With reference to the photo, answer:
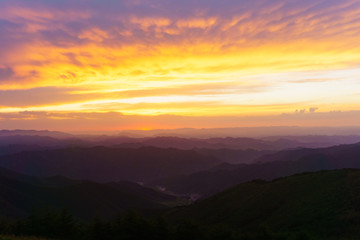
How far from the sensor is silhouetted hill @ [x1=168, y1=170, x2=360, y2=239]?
1086 inches

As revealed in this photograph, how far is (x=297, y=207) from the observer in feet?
123

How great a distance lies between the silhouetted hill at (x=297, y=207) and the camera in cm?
2758

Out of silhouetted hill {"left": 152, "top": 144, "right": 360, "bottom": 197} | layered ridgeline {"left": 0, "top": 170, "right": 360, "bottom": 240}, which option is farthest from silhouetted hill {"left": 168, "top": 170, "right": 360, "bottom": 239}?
silhouetted hill {"left": 152, "top": 144, "right": 360, "bottom": 197}

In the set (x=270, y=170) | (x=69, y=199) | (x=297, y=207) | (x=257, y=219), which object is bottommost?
(x=69, y=199)

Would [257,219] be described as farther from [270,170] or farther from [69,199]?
[270,170]

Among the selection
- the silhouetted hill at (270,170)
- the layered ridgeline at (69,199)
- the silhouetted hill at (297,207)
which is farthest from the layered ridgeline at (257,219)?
the silhouetted hill at (270,170)

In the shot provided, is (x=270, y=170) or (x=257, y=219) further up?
(x=257, y=219)

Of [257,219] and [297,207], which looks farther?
[257,219]

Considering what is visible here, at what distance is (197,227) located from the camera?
19125 millimetres

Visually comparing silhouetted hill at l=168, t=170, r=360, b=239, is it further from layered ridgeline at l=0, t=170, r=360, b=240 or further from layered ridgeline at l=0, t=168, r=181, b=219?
layered ridgeline at l=0, t=168, r=181, b=219

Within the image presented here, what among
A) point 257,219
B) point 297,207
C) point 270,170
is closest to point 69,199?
point 257,219

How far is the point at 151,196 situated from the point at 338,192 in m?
127

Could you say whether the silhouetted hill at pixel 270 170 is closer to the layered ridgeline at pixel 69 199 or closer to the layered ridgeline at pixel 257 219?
the layered ridgeline at pixel 69 199

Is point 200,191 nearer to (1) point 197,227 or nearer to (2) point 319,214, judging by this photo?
(2) point 319,214
